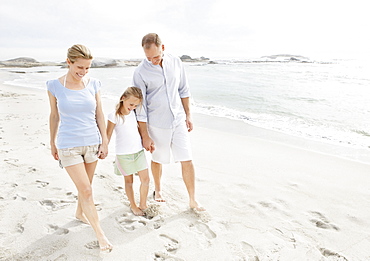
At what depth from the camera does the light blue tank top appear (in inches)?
95.1

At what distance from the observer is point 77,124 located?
2.49 m

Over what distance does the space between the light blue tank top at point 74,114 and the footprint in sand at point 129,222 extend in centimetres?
96

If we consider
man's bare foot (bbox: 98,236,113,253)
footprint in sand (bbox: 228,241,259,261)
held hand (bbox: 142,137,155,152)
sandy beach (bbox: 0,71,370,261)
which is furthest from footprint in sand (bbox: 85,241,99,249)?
footprint in sand (bbox: 228,241,259,261)

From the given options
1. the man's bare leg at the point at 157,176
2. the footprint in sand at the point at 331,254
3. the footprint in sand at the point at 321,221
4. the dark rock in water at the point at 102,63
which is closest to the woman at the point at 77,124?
the man's bare leg at the point at 157,176

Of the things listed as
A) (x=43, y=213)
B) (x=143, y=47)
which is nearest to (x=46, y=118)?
(x=43, y=213)

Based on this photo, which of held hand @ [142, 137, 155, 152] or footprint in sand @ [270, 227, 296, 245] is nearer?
footprint in sand @ [270, 227, 296, 245]

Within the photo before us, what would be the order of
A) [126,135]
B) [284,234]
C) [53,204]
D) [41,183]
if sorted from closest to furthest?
[284,234], [126,135], [53,204], [41,183]

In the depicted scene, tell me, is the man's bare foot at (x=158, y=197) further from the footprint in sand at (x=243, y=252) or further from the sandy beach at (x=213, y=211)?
the footprint in sand at (x=243, y=252)

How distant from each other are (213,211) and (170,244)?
752 millimetres

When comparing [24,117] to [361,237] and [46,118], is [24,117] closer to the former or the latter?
[46,118]

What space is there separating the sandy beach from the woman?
0.49 m

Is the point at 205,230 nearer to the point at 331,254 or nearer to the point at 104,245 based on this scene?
the point at 104,245

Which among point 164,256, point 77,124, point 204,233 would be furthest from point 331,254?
point 77,124

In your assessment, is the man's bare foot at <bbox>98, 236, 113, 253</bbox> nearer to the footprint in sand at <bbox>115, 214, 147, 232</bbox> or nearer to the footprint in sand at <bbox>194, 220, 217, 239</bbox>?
the footprint in sand at <bbox>115, 214, 147, 232</bbox>
